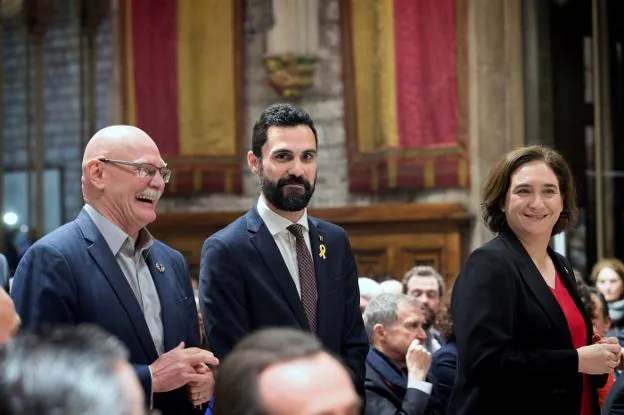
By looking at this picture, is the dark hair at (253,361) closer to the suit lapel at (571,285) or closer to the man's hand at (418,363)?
the suit lapel at (571,285)

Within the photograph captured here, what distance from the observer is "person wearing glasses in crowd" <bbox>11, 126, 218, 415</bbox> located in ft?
9.24

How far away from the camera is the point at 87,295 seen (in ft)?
9.30

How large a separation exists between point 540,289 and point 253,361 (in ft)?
5.98

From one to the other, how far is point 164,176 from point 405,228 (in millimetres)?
5656

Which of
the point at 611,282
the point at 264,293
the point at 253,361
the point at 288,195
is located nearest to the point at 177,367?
the point at 264,293

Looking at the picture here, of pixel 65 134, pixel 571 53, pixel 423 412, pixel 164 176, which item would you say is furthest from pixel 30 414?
pixel 65 134

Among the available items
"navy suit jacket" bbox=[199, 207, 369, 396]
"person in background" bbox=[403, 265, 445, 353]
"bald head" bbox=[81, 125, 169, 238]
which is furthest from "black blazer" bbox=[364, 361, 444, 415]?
"person in background" bbox=[403, 265, 445, 353]

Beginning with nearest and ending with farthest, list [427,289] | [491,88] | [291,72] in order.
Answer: [427,289] → [491,88] → [291,72]

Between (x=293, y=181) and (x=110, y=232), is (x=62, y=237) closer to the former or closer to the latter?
(x=110, y=232)

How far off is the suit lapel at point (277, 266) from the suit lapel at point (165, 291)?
0.79ft

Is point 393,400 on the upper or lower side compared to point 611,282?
lower

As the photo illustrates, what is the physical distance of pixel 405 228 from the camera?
8664mm

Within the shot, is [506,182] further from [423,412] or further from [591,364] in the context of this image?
[423,412]

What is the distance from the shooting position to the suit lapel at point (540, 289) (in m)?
3.08
